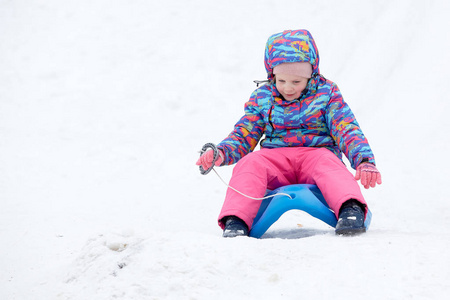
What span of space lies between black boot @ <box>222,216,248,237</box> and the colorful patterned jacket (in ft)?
1.43

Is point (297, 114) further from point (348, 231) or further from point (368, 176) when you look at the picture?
point (348, 231)

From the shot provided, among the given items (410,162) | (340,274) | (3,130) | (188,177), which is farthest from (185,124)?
(340,274)

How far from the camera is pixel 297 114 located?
2.69 meters

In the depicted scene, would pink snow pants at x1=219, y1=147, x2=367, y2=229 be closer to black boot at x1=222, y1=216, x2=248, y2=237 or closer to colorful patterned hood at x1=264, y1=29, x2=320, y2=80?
black boot at x1=222, y1=216, x2=248, y2=237

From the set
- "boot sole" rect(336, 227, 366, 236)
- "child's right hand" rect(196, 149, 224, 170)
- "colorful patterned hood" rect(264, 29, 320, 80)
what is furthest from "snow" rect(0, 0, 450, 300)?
"colorful patterned hood" rect(264, 29, 320, 80)

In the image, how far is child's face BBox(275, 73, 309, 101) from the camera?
8.66 ft

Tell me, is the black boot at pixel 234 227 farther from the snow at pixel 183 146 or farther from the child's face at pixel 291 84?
the child's face at pixel 291 84

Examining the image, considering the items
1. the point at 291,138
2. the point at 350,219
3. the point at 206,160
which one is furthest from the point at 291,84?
the point at 350,219

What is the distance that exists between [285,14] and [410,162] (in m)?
3.07

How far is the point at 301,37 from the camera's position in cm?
267

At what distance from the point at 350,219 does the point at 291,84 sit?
836 mm

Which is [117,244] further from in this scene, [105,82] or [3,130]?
[105,82]

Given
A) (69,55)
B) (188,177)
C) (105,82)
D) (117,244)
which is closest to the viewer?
(117,244)

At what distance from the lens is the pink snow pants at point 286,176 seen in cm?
231
